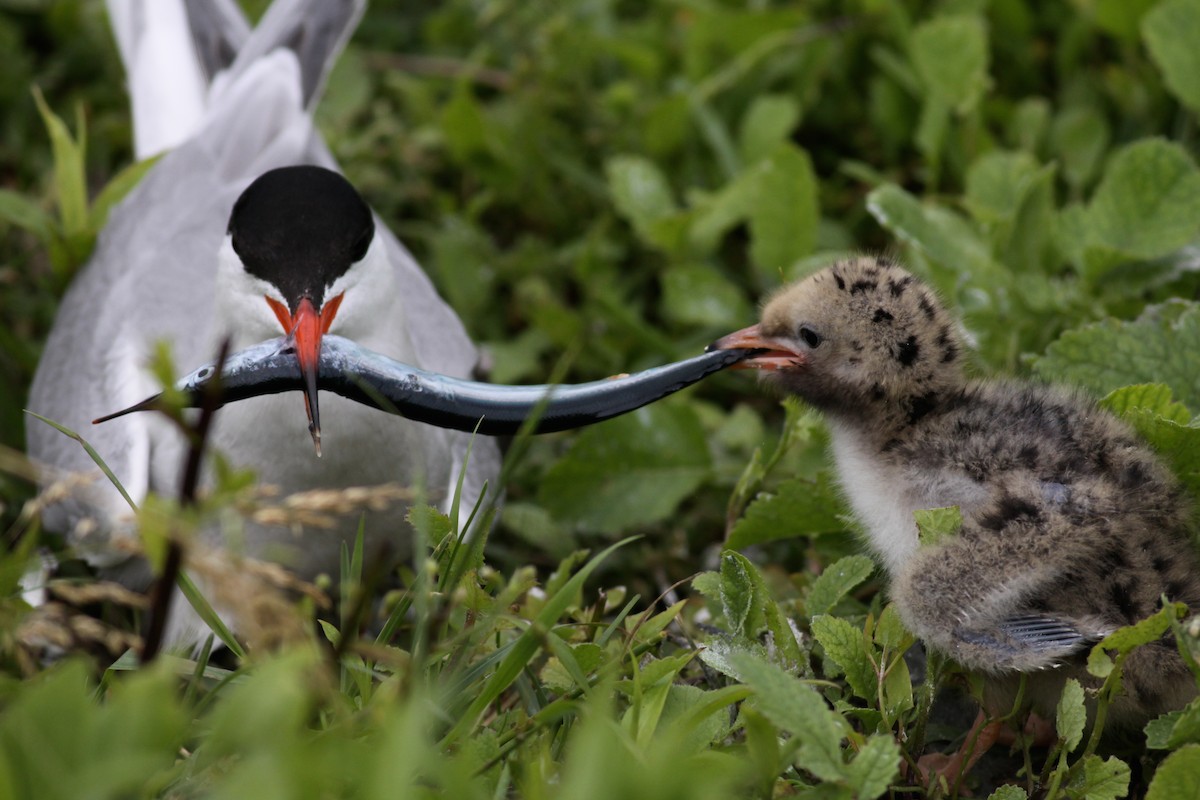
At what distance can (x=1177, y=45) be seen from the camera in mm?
4277

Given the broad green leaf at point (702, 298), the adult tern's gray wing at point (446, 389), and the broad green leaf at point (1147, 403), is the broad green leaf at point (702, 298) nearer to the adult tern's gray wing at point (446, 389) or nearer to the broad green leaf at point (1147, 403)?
the adult tern's gray wing at point (446, 389)

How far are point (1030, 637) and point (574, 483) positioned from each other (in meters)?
1.67

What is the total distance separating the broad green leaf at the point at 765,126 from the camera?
478 centimetres

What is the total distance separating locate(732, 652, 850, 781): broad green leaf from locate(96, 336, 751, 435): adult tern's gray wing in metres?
0.81

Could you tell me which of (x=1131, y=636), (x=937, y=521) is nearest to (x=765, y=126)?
(x=937, y=521)

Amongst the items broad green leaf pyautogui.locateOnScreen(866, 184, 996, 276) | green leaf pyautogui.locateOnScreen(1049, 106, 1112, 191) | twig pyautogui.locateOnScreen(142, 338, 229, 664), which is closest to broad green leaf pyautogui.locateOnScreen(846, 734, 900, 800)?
twig pyautogui.locateOnScreen(142, 338, 229, 664)

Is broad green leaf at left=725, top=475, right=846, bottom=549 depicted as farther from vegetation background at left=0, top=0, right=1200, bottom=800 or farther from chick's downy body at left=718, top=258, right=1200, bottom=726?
chick's downy body at left=718, top=258, right=1200, bottom=726

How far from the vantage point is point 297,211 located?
3.24m

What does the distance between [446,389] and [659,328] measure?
2.06 metres

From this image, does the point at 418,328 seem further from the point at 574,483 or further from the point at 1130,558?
the point at 1130,558

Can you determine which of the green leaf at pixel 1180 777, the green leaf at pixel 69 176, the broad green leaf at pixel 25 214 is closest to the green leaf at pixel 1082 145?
the green leaf at pixel 1180 777

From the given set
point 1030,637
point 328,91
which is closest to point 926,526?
point 1030,637

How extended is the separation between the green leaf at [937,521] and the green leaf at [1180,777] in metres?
0.54

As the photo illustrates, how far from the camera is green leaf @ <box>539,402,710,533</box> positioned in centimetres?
386
